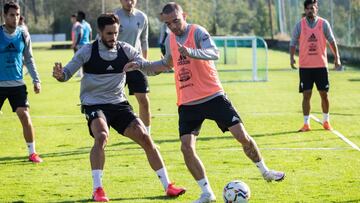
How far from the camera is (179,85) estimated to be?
9250 millimetres

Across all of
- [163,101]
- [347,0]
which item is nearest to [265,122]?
[163,101]

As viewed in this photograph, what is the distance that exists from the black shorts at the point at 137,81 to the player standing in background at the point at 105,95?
3685 mm

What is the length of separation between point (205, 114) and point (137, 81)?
424cm

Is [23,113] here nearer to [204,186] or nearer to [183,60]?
[183,60]

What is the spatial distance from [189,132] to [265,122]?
7776 mm

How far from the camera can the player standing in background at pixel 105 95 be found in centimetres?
919

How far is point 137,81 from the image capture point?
1333 cm

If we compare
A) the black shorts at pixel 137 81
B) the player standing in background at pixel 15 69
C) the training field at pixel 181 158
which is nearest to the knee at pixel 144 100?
the black shorts at pixel 137 81

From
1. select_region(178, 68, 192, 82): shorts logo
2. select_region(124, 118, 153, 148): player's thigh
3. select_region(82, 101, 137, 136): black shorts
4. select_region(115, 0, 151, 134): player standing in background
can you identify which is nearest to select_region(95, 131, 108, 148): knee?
select_region(82, 101, 137, 136): black shorts

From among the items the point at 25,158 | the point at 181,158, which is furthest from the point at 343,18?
the point at 25,158

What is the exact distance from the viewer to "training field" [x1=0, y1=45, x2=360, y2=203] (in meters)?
9.55

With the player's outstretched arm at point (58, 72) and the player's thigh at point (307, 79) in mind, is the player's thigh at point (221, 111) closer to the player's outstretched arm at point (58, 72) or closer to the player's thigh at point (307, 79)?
the player's outstretched arm at point (58, 72)

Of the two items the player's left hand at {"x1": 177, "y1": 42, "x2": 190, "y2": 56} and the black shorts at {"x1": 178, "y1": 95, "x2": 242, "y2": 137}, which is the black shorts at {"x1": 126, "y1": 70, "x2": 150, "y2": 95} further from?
the player's left hand at {"x1": 177, "y1": 42, "x2": 190, "y2": 56}

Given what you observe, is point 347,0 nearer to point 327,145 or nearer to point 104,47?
point 327,145
